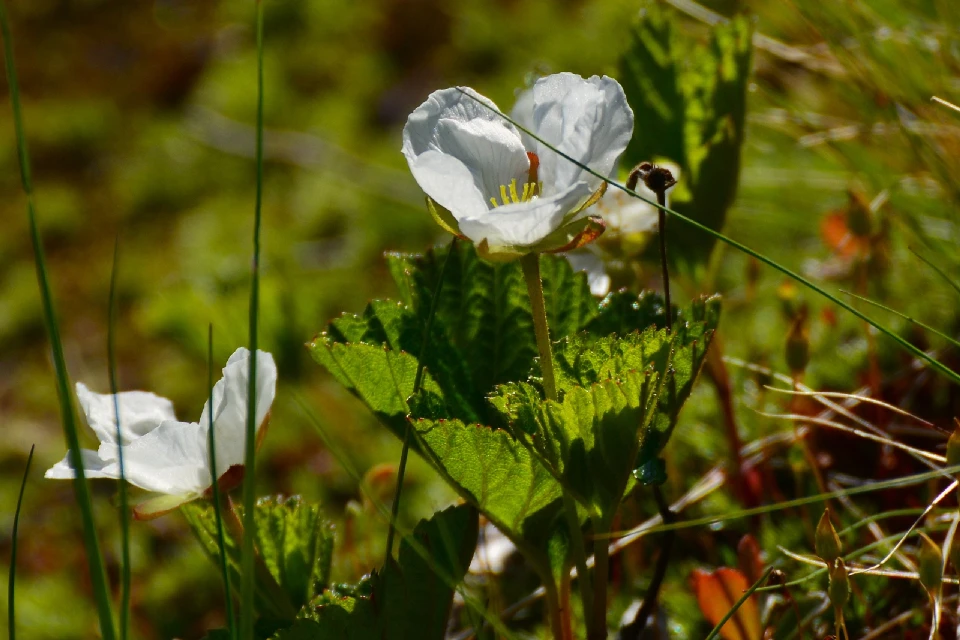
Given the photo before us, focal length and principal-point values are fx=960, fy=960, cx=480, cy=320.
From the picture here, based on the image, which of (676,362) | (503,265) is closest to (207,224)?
→ (503,265)

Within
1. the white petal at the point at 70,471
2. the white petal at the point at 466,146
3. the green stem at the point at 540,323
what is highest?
the white petal at the point at 466,146

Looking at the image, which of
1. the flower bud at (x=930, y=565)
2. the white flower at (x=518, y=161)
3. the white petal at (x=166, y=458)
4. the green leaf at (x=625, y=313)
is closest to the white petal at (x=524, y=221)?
the white flower at (x=518, y=161)

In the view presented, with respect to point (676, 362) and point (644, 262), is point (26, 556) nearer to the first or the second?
point (644, 262)

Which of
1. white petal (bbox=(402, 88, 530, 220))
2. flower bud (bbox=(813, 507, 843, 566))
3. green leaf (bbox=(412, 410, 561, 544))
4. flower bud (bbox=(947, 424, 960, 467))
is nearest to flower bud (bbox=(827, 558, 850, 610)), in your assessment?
flower bud (bbox=(813, 507, 843, 566))

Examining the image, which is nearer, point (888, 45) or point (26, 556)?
point (888, 45)

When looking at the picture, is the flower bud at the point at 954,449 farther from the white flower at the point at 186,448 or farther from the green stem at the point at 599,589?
the white flower at the point at 186,448

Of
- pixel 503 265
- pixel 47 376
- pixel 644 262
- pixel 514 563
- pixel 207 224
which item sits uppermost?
pixel 503 265
